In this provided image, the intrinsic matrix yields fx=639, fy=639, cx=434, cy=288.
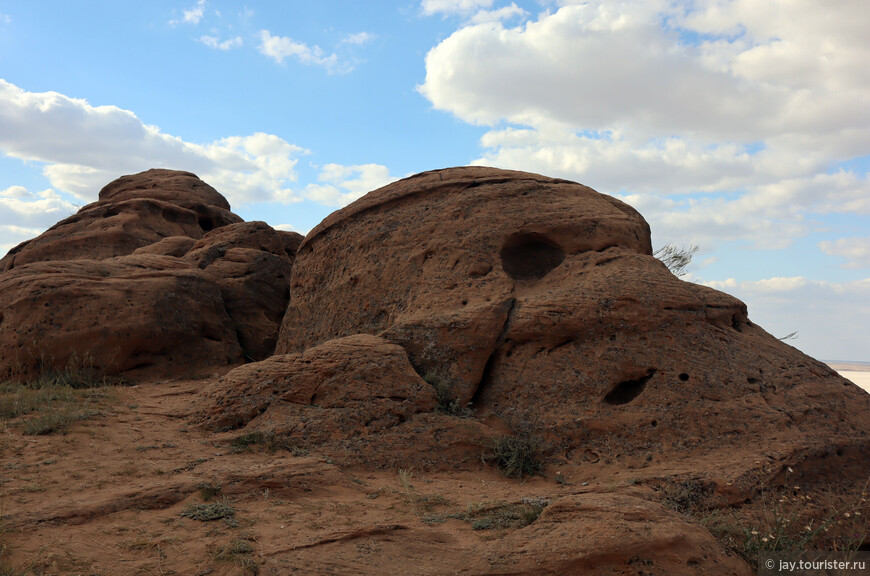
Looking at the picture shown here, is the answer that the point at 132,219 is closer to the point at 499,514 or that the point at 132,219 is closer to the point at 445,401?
the point at 445,401

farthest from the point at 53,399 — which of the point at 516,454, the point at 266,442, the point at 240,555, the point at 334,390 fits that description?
the point at 516,454

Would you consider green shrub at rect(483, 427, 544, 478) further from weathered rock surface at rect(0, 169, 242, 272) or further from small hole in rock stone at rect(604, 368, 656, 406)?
weathered rock surface at rect(0, 169, 242, 272)

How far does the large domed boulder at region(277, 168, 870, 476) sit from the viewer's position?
6.47 m

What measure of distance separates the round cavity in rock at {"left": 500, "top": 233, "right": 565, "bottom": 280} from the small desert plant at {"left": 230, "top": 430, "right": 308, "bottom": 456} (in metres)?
3.57

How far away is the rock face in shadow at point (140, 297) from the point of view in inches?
344

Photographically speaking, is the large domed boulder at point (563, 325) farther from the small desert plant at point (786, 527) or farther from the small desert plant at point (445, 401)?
the small desert plant at point (786, 527)

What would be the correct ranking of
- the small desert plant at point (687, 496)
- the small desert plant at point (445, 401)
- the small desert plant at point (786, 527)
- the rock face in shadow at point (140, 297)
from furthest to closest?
the rock face in shadow at point (140, 297)
the small desert plant at point (445, 401)
the small desert plant at point (687, 496)
the small desert plant at point (786, 527)

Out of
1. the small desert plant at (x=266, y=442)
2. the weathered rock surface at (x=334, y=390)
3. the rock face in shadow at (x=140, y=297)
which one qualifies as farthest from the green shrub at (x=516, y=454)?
the rock face in shadow at (x=140, y=297)

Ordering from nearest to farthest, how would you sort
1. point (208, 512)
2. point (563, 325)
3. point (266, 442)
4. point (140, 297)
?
1. point (208, 512)
2. point (266, 442)
3. point (563, 325)
4. point (140, 297)

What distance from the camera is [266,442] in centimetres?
610

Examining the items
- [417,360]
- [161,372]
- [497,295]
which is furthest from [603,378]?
[161,372]

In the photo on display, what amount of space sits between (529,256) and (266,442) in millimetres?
4258

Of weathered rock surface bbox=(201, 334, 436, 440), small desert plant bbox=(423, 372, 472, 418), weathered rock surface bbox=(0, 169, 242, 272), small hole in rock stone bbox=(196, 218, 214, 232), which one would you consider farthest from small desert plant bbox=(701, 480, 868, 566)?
small hole in rock stone bbox=(196, 218, 214, 232)

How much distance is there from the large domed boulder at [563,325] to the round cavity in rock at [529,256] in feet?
0.06
